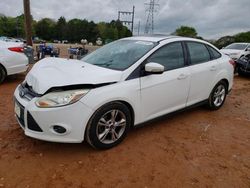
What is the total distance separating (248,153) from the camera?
3.50 meters

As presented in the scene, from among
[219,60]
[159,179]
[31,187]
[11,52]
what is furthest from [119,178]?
[11,52]

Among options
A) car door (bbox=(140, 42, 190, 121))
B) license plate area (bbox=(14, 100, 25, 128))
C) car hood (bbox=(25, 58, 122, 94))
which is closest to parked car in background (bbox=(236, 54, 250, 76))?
car door (bbox=(140, 42, 190, 121))

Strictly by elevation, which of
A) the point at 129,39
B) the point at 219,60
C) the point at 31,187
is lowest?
the point at 31,187

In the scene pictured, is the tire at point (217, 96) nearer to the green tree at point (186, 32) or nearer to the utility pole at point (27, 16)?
the utility pole at point (27, 16)

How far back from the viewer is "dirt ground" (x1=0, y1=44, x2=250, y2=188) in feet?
9.06

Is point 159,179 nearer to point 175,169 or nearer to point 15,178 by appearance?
point 175,169

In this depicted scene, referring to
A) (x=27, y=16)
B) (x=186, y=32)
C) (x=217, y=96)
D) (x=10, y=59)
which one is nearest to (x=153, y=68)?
(x=217, y=96)

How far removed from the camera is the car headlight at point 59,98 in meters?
2.90

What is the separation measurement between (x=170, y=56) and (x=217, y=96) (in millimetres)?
1754

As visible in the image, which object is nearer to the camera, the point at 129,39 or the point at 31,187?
the point at 31,187

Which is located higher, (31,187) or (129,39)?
(129,39)

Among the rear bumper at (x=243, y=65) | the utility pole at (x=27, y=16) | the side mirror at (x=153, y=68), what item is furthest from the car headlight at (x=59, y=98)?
the utility pole at (x=27, y=16)

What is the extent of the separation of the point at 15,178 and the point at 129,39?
2864 millimetres

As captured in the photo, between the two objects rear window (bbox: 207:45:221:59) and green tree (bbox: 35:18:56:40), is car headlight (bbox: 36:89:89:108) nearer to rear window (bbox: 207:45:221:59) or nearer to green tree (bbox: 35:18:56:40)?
rear window (bbox: 207:45:221:59)
